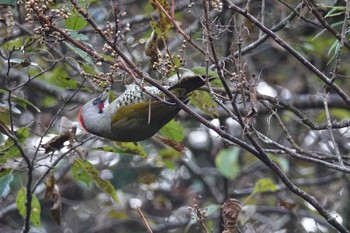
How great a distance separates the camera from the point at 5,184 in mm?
4133

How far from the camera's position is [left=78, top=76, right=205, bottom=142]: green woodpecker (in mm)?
4102

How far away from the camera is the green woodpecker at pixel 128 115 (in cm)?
410

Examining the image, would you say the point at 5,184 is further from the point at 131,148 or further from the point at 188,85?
the point at 188,85

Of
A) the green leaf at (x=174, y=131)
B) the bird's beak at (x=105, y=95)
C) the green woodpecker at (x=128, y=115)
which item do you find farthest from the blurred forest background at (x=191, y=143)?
the bird's beak at (x=105, y=95)

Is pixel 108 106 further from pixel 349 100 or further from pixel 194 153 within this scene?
pixel 194 153

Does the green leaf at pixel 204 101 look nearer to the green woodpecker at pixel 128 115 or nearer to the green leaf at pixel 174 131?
the green woodpecker at pixel 128 115

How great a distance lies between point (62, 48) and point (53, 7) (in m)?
→ 3.19

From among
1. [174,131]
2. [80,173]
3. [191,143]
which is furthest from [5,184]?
[191,143]

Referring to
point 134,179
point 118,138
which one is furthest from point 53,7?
point 134,179

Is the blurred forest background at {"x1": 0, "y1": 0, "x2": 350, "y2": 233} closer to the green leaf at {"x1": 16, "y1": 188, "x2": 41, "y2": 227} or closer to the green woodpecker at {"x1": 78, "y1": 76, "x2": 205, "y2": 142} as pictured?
the green woodpecker at {"x1": 78, "y1": 76, "x2": 205, "y2": 142}

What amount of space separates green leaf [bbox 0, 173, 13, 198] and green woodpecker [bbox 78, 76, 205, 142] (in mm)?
662

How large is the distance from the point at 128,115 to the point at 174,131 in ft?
1.20

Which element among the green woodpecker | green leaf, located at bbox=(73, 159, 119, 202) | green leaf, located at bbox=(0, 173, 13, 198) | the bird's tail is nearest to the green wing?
the green woodpecker

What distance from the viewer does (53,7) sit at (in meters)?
3.47
